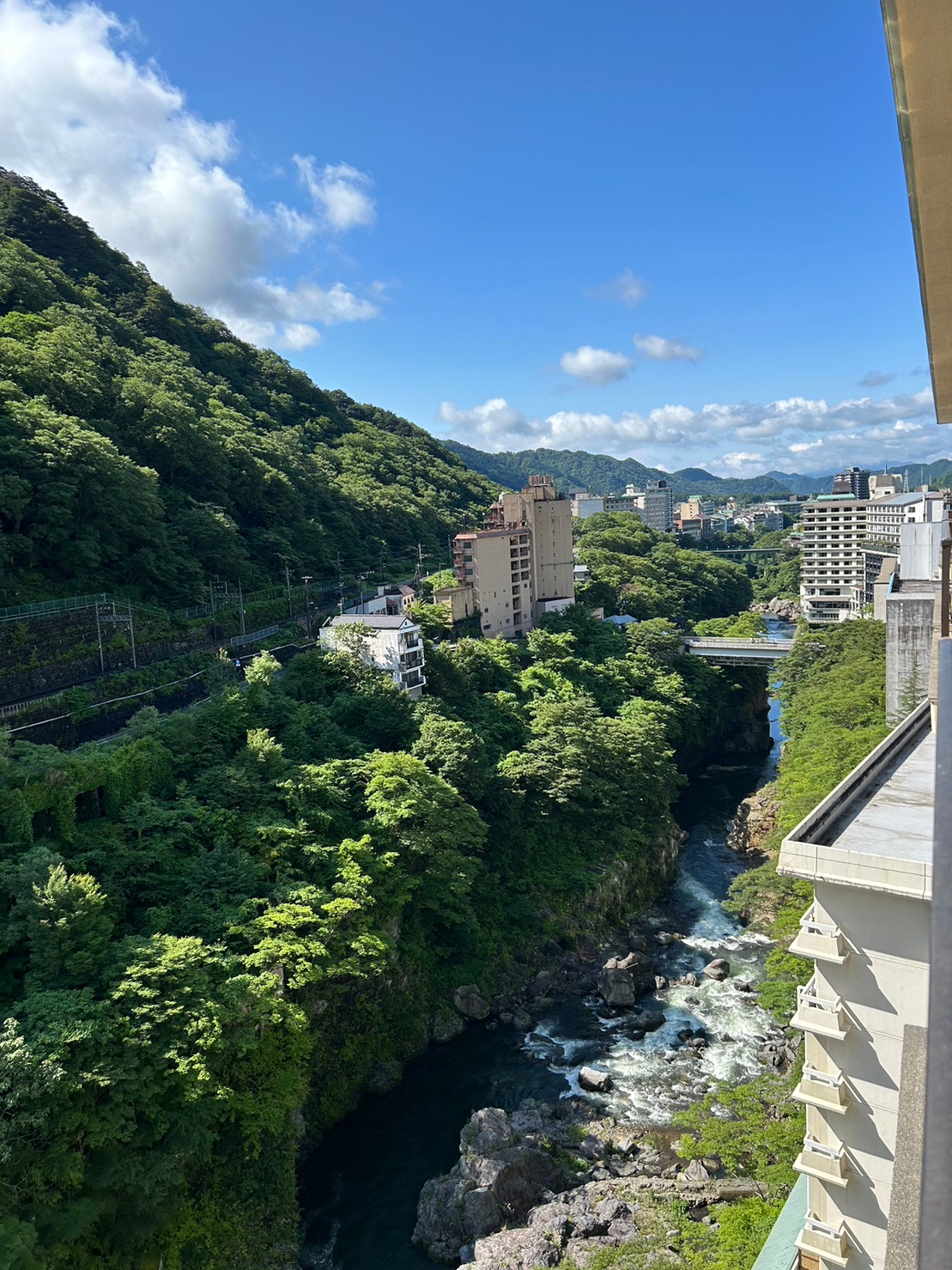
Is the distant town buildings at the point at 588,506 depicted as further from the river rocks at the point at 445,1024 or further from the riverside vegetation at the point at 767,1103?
the river rocks at the point at 445,1024

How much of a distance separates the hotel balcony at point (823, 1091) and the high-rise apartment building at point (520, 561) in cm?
3089

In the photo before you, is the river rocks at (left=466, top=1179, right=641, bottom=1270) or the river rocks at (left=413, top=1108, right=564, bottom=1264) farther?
the river rocks at (left=413, top=1108, right=564, bottom=1264)

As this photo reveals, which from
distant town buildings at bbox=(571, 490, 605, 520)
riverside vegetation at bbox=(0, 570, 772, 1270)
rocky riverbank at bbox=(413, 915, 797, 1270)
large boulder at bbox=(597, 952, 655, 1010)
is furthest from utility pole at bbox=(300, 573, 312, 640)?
distant town buildings at bbox=(571, 490, 605, 520)

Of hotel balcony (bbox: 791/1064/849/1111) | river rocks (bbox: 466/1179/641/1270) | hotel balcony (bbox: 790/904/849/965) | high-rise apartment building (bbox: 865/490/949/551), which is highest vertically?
high-rise apartment building (bbox: 865/490/949/551)

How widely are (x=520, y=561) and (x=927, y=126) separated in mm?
38501

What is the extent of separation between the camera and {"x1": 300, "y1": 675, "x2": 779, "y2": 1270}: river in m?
14.1

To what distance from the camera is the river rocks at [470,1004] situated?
63.6ft

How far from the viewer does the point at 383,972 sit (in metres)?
18.2

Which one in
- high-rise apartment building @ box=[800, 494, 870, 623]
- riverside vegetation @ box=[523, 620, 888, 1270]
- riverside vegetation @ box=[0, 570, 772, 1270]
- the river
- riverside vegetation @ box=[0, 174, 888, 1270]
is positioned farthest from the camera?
high-rise apartment building @ box=[800, 494, 870, 623]

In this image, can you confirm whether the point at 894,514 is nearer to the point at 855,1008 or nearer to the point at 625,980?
the point at 625,980

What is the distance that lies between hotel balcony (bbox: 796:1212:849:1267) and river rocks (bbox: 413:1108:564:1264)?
744cm

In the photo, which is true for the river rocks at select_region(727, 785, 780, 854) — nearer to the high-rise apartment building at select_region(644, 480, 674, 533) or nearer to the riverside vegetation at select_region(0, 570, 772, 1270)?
the riverside vegetation at select_region(0, 570, 772, 1270)

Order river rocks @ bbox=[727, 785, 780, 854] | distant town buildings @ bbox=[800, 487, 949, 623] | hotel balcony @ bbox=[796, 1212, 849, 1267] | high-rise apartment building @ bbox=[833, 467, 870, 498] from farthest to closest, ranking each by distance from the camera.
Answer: high-rise apartment building @ bbox=[833, 467, 870, 498] → distant town buildings @ bbox=[800, 487, 949, 623] → river rocks @ bbox=[727, 785, 780, 854] → hotel balcony @ bbox=[796, 1212, 849, 1267]

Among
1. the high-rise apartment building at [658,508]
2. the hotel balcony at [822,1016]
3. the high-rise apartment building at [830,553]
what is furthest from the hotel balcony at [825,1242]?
the high-rise apartment building at [658,508]
